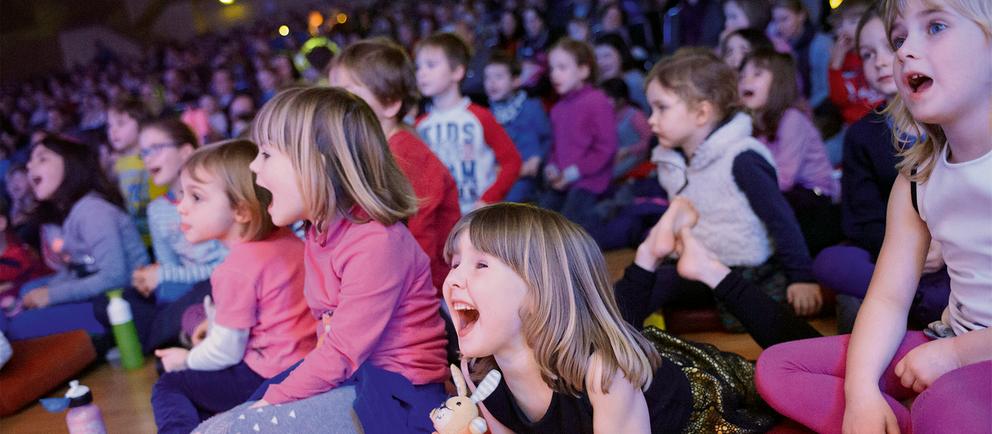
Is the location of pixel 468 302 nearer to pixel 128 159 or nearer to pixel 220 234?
pixel 220 234

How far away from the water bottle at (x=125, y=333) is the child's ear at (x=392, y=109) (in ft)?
3.49

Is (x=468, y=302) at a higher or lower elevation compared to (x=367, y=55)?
lower

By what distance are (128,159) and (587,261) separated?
2.80 meters

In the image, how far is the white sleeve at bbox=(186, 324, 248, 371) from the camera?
6.39ft

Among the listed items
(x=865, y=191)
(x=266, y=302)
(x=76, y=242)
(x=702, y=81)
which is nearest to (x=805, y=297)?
(x=865, y=191)

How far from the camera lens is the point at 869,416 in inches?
50.8

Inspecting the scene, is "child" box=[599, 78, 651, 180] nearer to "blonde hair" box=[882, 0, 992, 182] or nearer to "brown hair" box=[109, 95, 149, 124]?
"brown hair" box=[109, 95, 149, 124]

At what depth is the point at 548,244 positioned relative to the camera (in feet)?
4.38

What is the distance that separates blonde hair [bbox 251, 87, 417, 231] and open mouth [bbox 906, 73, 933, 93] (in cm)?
97

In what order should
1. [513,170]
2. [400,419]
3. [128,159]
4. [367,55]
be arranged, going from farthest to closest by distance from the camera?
1. [128,159]
2. [513,170]
3. [367,55]
4. [400,419]

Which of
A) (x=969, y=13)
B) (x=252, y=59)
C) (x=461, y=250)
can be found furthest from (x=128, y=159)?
(x=252, y=59)

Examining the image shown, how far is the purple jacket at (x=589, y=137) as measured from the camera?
3.80 metres

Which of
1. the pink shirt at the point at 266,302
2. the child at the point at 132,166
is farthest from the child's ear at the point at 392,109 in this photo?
the child at the point at 132,166

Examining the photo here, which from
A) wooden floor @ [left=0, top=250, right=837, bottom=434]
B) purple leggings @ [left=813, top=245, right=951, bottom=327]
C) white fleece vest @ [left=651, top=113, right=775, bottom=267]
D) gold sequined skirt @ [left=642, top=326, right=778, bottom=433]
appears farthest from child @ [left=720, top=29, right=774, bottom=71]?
gold sequined skirt @ [left=642, top=326, right=778, bottom=433]
